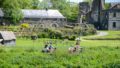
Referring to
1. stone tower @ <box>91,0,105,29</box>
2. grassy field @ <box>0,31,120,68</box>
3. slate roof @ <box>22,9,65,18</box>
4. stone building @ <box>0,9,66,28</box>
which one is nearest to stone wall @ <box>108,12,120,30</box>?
stone tower @ <box>91,0,105,29</box>

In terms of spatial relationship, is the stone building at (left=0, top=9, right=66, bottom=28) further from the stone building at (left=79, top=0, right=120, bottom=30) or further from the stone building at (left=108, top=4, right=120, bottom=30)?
the stone building at (left=108, top=4, right=120, bottom=30)

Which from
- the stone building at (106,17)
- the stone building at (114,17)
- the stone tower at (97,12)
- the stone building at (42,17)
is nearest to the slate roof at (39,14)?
the stone building at (42,17)

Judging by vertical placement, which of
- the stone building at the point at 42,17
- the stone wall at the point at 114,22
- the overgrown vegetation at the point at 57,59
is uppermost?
the overgrown vegetation at the point at 57,59

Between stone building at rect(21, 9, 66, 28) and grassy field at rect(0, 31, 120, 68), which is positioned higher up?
grassy field at rect(0, 31, 120, 68)

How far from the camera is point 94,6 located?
98.2 m

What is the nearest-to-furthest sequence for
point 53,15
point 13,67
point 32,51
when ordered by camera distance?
1. point 13,67
2. point 32,51
3. point 53,15

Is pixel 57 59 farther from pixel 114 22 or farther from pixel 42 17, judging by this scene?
pixel 114 22

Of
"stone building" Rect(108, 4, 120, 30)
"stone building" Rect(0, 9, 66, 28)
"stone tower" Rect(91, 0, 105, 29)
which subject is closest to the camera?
"stone building" Rect(0, 9, 66, 28)

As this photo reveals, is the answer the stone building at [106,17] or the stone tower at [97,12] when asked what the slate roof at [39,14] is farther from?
Result: the stone building at [106,17]

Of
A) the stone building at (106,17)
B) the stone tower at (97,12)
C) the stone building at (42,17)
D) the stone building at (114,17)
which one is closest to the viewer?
the stone building at (42,17)

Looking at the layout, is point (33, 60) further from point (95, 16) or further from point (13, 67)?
point (95, 16)

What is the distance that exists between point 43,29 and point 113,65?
3301cm

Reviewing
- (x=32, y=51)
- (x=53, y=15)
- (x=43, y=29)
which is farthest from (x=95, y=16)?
(x=32, y=51)

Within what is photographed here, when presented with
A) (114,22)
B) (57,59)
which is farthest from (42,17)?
(57,59)
